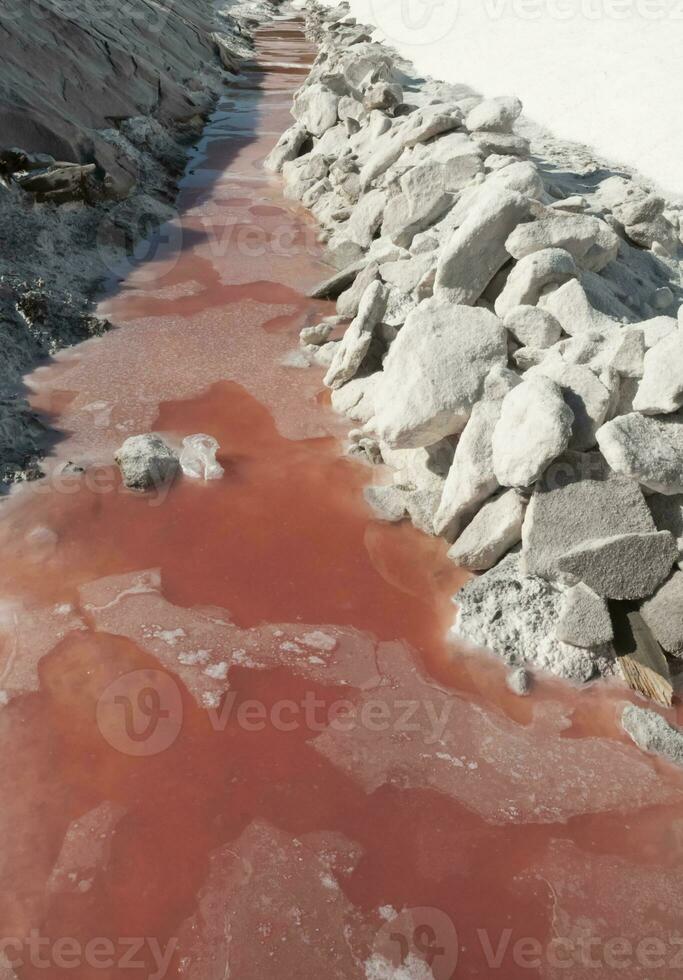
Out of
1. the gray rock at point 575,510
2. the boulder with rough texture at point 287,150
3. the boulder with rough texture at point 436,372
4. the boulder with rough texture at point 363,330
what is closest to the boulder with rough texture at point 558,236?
the boulder with rough texture at point 436,372

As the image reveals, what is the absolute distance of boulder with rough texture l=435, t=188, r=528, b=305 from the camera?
6375mm

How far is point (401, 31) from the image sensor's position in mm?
21984

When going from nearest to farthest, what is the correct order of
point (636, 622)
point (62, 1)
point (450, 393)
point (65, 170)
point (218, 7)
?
point (636, 622) → point (450, 393) → point (65, 170) → point (62, 1) → point (218, 7)

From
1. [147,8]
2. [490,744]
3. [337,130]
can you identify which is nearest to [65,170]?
[337,130]

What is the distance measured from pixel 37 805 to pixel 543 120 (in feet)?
45.2

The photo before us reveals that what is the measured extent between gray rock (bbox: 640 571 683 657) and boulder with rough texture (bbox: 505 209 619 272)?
315 centimetres

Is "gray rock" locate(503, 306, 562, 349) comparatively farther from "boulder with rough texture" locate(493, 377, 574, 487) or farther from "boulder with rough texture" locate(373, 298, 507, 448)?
"boulder with rough texture" locate(493, 377, 574, 487)

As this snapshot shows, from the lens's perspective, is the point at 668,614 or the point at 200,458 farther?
the point at 200,458

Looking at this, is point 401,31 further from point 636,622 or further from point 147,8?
point 636,622

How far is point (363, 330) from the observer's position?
23.4ft

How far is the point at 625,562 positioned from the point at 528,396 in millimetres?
1283

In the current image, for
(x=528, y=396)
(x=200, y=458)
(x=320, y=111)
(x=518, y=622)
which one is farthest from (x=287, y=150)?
(x=518, y=622)

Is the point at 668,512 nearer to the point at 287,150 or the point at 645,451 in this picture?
the point at 645,451

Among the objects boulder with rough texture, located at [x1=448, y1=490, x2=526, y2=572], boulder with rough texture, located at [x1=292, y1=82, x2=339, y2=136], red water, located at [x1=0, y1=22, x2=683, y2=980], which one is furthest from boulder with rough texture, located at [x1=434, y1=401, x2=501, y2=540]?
boulder with rough texture, located at [x1=292, y1=82, x2=339, y2=136]
